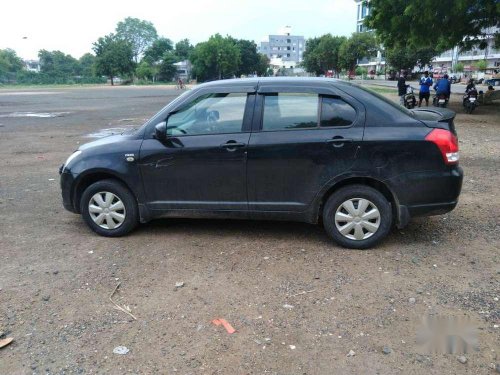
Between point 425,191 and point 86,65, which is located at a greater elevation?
point 86,65

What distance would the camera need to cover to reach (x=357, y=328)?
3.38 meters

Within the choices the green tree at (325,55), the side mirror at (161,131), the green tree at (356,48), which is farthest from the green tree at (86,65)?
the side mirror at (161,131)

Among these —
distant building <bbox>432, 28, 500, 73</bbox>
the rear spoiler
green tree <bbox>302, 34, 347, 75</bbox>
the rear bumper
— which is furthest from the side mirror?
distant building <bbox>432, 28, 500, 73</bbox>

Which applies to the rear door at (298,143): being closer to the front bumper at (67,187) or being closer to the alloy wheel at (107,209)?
the alloy wheel at (107,209)

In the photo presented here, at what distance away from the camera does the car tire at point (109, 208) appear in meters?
5.15

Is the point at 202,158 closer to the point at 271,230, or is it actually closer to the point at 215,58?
the point at 271,230

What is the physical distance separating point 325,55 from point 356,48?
1627 cm

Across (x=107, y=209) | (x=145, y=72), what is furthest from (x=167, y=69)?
(x=107, y=209)

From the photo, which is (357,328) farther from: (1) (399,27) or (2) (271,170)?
(1) (399,27)

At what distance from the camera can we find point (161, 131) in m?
4.83

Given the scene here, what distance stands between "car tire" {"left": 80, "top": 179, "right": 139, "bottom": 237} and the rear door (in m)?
1.42

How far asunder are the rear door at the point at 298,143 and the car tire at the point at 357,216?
0.23 m

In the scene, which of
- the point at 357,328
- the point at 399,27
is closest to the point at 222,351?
the point at 357,328

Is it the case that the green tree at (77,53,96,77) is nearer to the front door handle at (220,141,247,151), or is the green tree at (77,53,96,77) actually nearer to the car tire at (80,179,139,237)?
the car tire at (80,179,139,237)
